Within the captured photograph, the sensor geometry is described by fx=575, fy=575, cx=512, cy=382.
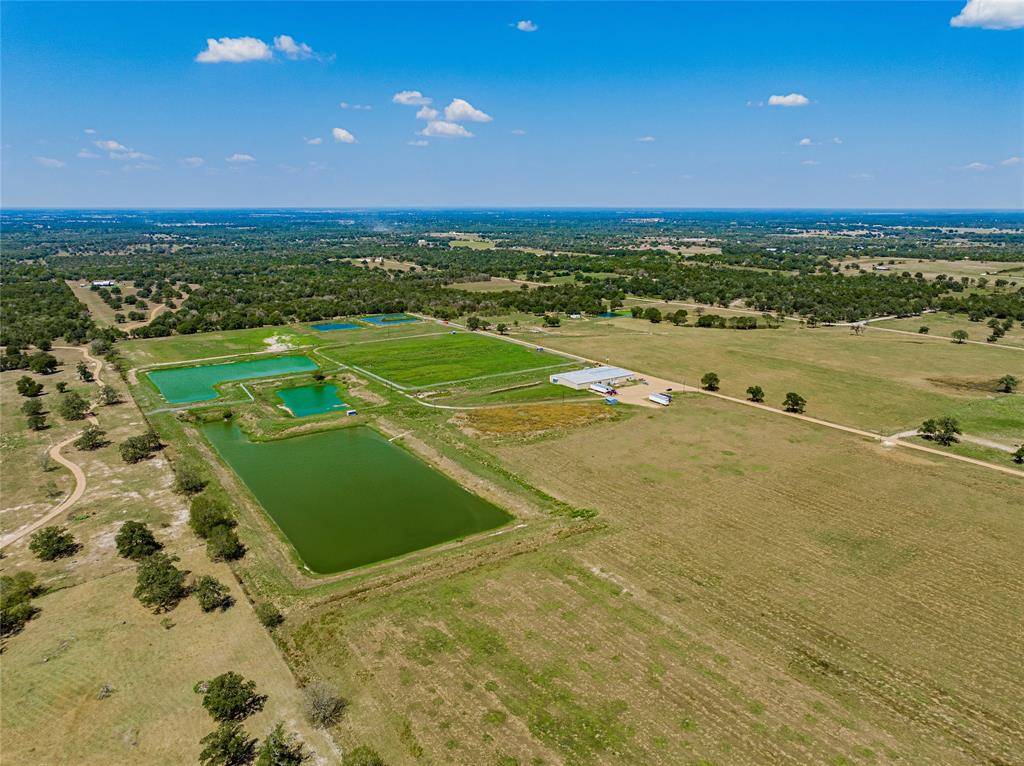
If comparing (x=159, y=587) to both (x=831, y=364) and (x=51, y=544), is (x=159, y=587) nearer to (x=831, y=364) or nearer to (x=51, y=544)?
(x=51, y=544)

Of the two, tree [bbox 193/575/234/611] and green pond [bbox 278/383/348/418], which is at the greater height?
tree [bbox 193/575/234/611]

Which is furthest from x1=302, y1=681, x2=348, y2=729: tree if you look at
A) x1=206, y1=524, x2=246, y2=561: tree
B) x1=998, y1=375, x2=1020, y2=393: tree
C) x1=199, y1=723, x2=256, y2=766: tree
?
x1=998, y1=375, x2=1020, y2=393: tree

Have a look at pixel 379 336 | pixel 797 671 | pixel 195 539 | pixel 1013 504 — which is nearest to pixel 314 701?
pixel 195 539

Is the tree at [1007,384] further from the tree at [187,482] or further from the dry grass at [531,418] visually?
the tree at [187,482]

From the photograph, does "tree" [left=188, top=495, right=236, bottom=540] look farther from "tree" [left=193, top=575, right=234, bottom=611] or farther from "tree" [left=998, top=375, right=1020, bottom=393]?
"tree" [left=998, top=375, right=1020, bottom=393]

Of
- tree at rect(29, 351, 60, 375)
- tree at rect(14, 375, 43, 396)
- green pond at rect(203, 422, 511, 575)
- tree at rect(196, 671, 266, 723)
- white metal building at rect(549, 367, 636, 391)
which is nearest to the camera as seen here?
tree at rect(196, 671, 266, 723)

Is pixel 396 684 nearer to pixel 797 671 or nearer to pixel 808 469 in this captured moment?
pixel 797 671

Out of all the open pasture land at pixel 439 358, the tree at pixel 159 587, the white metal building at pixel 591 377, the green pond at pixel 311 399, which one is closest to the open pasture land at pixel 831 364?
the white metal building at pixel 591 377
